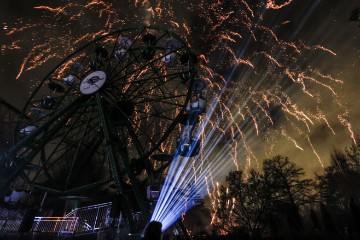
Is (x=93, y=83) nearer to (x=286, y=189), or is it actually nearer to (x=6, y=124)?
(x=6, y=124)

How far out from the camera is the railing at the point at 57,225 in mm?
13755

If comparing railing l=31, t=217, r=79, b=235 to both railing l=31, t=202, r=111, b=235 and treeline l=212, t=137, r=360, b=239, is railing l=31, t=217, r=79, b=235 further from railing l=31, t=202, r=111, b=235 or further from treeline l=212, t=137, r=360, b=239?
treeline l=212, t=137, r=360, b=239

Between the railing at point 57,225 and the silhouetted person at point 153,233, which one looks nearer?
the silhouetted person at point 153,233

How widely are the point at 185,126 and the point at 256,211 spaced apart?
70.3ft

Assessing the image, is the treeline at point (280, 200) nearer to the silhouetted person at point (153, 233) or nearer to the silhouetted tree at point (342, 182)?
the silhouetted tree at point (342, 182)

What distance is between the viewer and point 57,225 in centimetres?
1465

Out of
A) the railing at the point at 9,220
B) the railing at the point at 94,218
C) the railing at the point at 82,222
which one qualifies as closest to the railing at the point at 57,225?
the railing at the point at 82,222

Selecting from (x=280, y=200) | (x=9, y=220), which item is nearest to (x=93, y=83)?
(x=9, y=220)

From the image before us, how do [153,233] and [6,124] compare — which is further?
[6,124]

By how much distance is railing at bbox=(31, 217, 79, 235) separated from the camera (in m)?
13.8

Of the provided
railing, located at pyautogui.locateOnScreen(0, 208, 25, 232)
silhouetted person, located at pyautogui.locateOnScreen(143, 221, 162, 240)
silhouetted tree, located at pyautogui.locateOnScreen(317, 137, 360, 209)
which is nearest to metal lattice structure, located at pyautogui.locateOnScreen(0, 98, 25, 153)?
railing, located at pyautogui.locateOnScreen(0, 208, 25, 232)

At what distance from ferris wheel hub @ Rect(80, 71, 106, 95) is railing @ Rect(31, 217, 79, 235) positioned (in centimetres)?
715

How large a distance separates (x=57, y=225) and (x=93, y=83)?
8.62 meters

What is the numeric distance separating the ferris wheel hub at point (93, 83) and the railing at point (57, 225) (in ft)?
23.5
